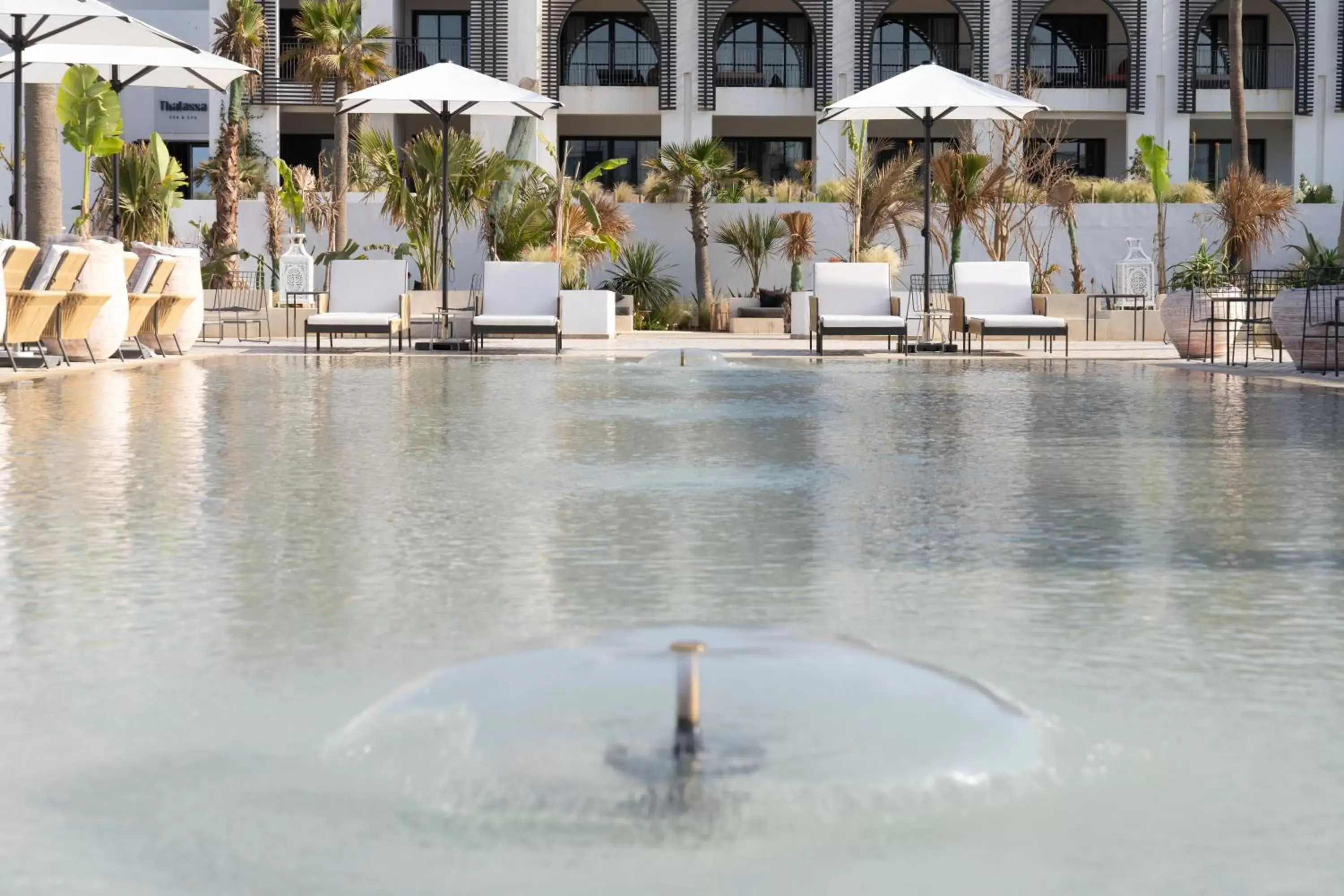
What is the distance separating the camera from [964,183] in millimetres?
28828

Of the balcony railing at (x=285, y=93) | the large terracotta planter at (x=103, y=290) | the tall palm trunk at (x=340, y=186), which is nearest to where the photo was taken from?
the large terracotta planter at (x=103, y=290)

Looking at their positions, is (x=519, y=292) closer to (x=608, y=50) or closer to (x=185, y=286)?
(x=185, y=286)

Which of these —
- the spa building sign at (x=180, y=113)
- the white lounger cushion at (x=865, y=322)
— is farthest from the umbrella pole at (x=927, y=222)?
the spa building sign at (x=180, y=113)

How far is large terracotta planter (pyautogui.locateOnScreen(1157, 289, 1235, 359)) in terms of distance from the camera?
1883 cm

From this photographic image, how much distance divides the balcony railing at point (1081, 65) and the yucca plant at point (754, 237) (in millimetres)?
11446

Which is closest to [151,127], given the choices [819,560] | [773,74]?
[773,74]

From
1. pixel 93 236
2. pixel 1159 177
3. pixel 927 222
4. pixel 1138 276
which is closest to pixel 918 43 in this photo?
Result: pixel 1159 177

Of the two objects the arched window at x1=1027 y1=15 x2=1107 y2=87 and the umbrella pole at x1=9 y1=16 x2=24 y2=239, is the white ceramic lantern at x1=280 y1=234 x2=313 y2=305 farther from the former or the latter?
the arched window at x1=1027 y1=15 x2=1107 y2=87

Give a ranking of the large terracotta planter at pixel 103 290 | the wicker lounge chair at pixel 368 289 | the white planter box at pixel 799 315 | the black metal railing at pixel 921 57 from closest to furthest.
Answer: the large terracotta planter at pixel 103 290 → the wicker lounge chair at pixel 368 289 → the white planter box at pixel 799 315 → the black metal railing at pixel 921 57

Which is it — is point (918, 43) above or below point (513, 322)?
above

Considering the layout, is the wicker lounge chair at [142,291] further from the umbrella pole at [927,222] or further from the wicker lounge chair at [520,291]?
the umbrella pole at [927,222]

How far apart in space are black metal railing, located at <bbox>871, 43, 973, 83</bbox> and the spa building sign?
1688cm

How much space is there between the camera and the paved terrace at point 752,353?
52.0ft

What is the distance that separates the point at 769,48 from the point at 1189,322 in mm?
26772
